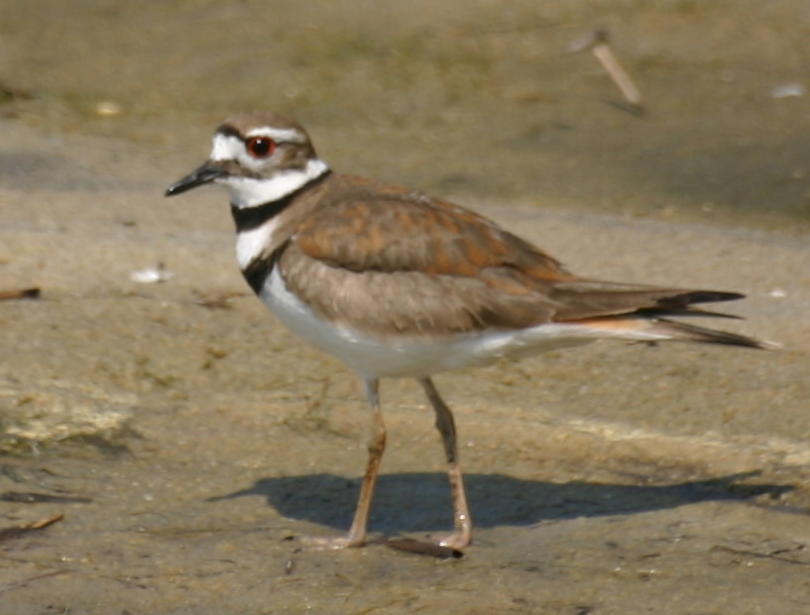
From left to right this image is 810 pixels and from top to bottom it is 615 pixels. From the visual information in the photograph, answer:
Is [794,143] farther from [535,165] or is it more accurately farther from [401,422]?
[401,422]

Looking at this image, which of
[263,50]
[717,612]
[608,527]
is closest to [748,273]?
[608,527]

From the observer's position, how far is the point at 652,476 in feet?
14.9

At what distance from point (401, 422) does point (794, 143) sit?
325 centimetres

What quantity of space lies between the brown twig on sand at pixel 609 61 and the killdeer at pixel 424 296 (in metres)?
3.82

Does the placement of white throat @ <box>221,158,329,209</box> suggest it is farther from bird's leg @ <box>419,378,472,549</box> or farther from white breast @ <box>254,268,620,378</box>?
bird's leg @ <box>419,378,472,549</box>

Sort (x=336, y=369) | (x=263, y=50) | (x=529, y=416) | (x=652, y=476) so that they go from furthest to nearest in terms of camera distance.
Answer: (x=263, y=50) < (x=336, y=369) < (x=529, y=416) < (x=652, y=476)

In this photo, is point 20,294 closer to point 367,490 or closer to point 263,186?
point 263,186

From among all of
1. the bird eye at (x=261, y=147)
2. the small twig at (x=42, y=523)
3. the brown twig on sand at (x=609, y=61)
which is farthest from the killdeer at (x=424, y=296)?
the brown twig on sand at (x=609, y=61)

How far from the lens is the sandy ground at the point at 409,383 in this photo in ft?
13.0

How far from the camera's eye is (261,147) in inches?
175

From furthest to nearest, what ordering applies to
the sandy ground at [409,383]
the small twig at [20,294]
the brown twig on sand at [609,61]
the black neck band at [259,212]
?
the brown twig on sand at [609,61]
the small twig at [20,294]
the black neck band at [259,212]
the sandy ground at [409,383]

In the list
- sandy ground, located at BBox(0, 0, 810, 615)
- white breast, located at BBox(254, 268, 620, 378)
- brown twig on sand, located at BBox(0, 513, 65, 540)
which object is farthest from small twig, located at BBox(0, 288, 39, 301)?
white breast, located at BBox(254, 268, 620, 378)

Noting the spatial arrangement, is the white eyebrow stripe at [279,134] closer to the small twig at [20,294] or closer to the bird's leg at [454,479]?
the bird's leg at [454,479]

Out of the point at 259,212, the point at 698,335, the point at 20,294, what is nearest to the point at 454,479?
the point at 698,335
